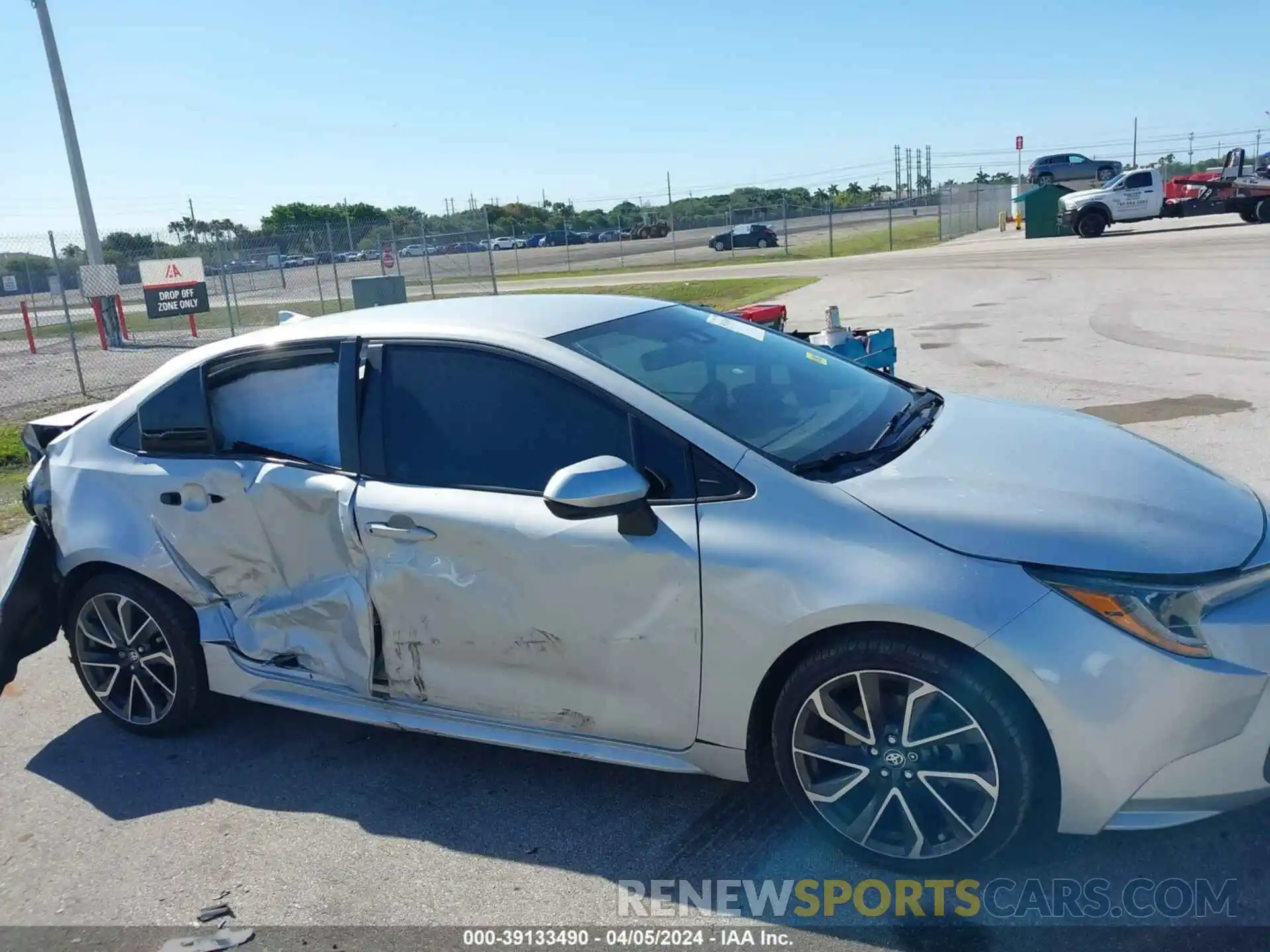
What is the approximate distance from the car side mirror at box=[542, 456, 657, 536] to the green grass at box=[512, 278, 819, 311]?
1677 centimetres

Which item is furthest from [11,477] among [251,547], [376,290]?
[251,547]

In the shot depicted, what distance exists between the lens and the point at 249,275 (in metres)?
27.2

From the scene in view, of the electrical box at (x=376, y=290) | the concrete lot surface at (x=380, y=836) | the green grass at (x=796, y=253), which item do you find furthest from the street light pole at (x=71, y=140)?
the concrete lot surface at (x=380, y=836)

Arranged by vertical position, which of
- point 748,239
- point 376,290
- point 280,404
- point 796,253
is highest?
point 280,404

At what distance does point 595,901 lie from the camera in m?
3.10

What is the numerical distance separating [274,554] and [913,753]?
242cm

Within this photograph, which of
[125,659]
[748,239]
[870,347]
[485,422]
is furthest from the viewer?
[748,239]

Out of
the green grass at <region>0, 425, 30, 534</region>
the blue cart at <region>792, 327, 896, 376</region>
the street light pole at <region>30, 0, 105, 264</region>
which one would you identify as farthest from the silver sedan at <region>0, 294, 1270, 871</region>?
the street light pole at <region>30, 0, 105, 264</region>

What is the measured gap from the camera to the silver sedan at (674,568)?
276 cm

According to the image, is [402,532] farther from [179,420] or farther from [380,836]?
[179,420]

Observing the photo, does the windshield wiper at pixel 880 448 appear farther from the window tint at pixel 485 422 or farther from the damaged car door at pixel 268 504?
the damaged car door at pixel 268 504

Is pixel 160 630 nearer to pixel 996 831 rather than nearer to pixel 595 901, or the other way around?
pixel 595 901

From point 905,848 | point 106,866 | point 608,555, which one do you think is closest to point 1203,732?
point 905,848

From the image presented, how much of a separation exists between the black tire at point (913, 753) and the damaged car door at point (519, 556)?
0.37 m
